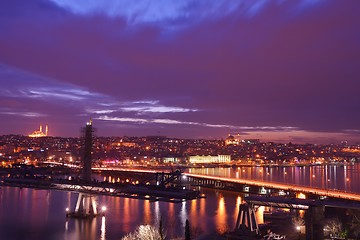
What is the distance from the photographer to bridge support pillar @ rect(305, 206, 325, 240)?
13.0 m

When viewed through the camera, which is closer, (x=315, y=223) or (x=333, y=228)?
(x=315, y=223)

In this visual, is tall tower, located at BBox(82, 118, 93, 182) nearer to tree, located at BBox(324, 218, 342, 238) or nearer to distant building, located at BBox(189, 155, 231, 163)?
tree, located at BBox(324, 218, 342, 238)

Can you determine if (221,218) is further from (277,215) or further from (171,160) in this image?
(171,160)

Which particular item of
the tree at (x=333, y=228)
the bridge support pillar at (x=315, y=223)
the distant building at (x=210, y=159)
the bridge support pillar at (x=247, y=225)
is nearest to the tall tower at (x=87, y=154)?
the bridge support pillar at (x=247, y=225)

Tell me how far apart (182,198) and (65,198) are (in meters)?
12.9

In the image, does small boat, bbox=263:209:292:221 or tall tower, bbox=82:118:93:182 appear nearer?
small boat, bbox=263:209:292:221

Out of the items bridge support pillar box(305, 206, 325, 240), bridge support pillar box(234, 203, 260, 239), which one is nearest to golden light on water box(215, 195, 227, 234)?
bridge support pillar box(234, 203, 260, 239)

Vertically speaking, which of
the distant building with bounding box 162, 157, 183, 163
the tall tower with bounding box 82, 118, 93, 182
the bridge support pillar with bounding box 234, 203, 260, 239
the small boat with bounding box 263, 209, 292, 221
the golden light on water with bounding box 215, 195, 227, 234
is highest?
the tall tower with bounding box 82, 118, 93, 182

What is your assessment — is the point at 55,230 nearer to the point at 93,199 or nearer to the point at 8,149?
the point at 93,199

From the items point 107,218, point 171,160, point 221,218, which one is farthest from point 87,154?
point 171,160

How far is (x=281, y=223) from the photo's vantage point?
688 inches

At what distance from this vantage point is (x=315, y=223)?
1312 centimetres

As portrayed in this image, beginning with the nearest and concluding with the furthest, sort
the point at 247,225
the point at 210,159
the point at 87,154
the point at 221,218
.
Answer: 1. the point at 247,225
2. the point at 221,218
3. the point at 87,154
4. the point at 210,159

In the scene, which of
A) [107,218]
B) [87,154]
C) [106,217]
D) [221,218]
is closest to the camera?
[107,218]
